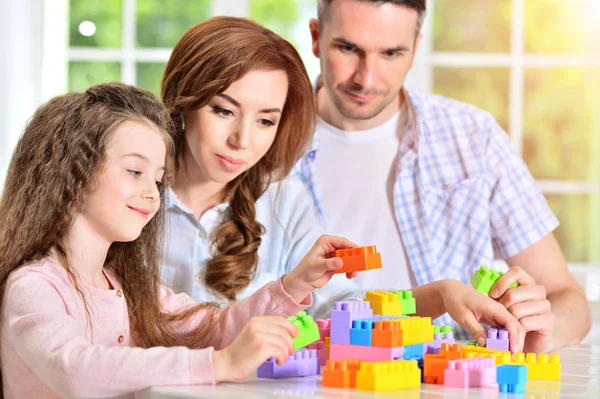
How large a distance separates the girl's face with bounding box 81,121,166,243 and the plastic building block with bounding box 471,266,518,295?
2.04 feet

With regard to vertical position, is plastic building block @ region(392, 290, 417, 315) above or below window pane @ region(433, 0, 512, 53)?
below

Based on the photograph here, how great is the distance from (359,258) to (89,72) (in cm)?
254

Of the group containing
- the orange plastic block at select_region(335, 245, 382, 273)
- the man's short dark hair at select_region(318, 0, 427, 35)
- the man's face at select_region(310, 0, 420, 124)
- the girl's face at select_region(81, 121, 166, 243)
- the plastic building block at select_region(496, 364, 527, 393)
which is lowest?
the plastic building block at select_region(496, 364, 527, 393)

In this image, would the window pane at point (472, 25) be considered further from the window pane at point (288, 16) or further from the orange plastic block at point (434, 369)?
the orange plastic block at point (434, 369)

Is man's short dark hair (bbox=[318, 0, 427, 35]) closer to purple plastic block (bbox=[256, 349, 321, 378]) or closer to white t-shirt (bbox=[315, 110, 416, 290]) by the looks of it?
white t-shirt (bbox=[315, 110, 416, 290])

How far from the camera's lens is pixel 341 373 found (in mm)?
1186

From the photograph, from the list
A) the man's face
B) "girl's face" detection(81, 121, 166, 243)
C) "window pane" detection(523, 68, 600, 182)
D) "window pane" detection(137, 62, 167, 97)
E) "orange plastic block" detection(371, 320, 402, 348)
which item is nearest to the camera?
"orange plastic block" detection(371, 320, 402, 348)

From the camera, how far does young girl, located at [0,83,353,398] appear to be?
1.18m

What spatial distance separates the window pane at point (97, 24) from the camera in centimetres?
363

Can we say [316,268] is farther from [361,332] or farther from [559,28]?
[559,28]

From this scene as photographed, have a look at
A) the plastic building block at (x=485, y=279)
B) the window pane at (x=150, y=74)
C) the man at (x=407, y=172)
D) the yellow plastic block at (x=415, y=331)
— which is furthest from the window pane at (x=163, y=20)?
the yellow plastic block at (x=415, y=331)

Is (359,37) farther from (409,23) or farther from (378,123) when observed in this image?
(378,123)

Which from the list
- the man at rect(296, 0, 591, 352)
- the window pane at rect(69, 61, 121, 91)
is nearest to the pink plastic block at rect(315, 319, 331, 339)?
the man at rect(296, 0, 591, 352)

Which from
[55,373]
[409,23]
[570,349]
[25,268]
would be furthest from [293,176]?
[55,373]
